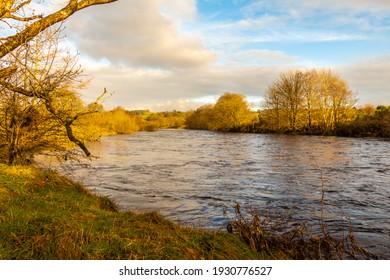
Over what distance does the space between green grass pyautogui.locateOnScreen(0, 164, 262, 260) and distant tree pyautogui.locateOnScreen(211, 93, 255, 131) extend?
5222 centimetres

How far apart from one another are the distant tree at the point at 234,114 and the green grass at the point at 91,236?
5222 centimetres

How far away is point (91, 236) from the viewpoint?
464 centimetres

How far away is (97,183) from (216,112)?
54926 millimetres

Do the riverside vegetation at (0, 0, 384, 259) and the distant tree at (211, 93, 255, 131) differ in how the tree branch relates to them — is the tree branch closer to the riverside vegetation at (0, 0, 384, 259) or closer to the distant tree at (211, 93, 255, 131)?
the riverside vegetation at (0, 0, 384, 259)

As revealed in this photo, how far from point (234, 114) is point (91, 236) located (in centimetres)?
5730

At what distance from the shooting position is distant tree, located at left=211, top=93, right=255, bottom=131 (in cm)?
5910

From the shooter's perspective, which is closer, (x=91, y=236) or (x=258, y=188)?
(x=91, y=236)

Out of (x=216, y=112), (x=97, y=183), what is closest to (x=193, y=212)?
(x=97, y=183)

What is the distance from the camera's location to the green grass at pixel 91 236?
170 inches

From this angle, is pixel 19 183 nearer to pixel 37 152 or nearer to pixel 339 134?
pixel 37 152

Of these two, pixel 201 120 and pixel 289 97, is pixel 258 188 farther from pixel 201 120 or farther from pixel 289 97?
pixel 201 120

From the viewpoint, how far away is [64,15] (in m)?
7.94

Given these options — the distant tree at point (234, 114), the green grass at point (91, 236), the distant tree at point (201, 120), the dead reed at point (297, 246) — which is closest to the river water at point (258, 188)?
the dead reed at point (297, 246)

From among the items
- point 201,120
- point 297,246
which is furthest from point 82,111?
point 201,120
